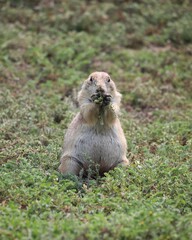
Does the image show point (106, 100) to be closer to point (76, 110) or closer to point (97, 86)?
point (97, 86)

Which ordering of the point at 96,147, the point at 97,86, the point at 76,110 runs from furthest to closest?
the point at 76,110 < the point at 97,86 < the point at 96,147

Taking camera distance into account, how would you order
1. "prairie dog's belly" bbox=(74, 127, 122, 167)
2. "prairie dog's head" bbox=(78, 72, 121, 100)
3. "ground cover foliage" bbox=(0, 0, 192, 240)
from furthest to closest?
"prairie dog's head" bbox=(78, 72, 121, 100) → "prairie dog's belly" bbox=(74, 127, 122, 167) → "ground cover foliage" bbox=(0, 0, 192, 240)

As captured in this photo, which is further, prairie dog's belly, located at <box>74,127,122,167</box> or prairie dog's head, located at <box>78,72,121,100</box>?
prairie dog's head, located at <box>78,72,121,100</box>

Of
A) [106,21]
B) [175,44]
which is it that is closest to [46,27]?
[106,21]

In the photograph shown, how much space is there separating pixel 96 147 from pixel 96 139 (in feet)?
0.36

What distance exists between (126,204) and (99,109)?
1.87 meters

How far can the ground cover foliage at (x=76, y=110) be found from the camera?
6094 millimetres

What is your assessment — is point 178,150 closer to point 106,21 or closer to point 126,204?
point 126,204

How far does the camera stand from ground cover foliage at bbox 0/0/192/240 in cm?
609

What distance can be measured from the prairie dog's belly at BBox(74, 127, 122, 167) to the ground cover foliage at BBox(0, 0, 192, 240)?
40cm

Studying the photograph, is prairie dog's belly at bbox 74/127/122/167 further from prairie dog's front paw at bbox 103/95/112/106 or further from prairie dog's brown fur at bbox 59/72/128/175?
prairie dog's front paw at bbox 103/95/112/106

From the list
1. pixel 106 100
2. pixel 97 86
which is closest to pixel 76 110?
pixel 97 86

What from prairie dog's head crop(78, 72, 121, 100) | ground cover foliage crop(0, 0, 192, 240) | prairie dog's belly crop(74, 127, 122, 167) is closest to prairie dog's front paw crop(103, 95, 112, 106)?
prairie dog's head crop(78, 72, 121, 100)

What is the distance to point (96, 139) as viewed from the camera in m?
8.04
